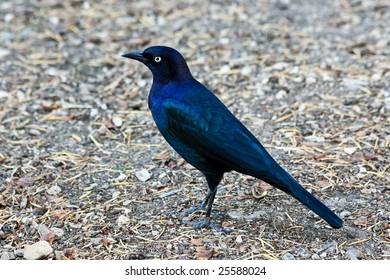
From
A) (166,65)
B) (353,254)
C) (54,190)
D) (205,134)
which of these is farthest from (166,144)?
(353,254)

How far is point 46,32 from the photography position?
7578mm

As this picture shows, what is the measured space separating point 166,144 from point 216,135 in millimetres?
1362

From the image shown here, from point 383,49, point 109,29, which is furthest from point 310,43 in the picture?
point 109,29

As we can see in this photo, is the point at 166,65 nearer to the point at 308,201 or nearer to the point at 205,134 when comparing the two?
the point at 205,134

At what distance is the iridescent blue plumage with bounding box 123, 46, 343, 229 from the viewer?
4223 mm

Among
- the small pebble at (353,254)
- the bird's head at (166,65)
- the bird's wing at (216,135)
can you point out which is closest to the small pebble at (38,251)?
the bird's wing at (216,135)

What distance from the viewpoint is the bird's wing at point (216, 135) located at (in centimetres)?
428

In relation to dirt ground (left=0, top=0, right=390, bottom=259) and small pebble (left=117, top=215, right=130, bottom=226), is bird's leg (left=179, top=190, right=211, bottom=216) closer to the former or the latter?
dirt ground (left=0, top=0, right=390, bottom=259)

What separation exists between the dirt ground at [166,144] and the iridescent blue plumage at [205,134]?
0.31 metres

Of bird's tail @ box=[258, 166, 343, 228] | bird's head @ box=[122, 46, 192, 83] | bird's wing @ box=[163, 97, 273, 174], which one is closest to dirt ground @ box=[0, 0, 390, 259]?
bird's tail @ box=[258, 166, 343, 228]

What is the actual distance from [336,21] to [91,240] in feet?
14.4

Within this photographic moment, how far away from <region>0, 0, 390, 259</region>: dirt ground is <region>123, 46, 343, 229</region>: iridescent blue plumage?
31 centimetres

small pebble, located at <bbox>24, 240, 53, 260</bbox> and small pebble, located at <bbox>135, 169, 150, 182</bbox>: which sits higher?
small pebble, located at <bbox>24, 240, 53, 260</bbox>

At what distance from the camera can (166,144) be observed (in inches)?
223
